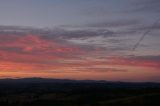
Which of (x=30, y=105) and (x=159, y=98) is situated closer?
(x=159, y=98)

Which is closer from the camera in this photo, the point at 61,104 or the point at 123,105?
the point at 123,105

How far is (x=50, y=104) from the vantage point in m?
137

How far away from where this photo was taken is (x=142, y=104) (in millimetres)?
115125

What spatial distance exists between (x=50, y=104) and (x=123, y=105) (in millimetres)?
33469

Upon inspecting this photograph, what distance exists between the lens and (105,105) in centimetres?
11925

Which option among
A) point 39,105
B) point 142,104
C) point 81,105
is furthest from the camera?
point 39,105

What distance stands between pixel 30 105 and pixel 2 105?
11.6m

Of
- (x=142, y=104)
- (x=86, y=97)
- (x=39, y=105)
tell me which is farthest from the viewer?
(x=86, y=97)

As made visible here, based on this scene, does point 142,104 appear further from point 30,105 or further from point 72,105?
point 30,105

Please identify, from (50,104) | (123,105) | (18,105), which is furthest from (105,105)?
(18,105)

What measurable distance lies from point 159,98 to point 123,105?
45.8 feet

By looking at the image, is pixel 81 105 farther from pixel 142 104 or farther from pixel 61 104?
pixel 142 104

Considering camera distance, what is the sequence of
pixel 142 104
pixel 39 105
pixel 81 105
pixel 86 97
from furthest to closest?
pixel 86 97 → pixel 39 105 → pixel 81 105 → pixel 142 104

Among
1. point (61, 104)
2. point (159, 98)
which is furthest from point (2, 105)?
point (159, 98)
